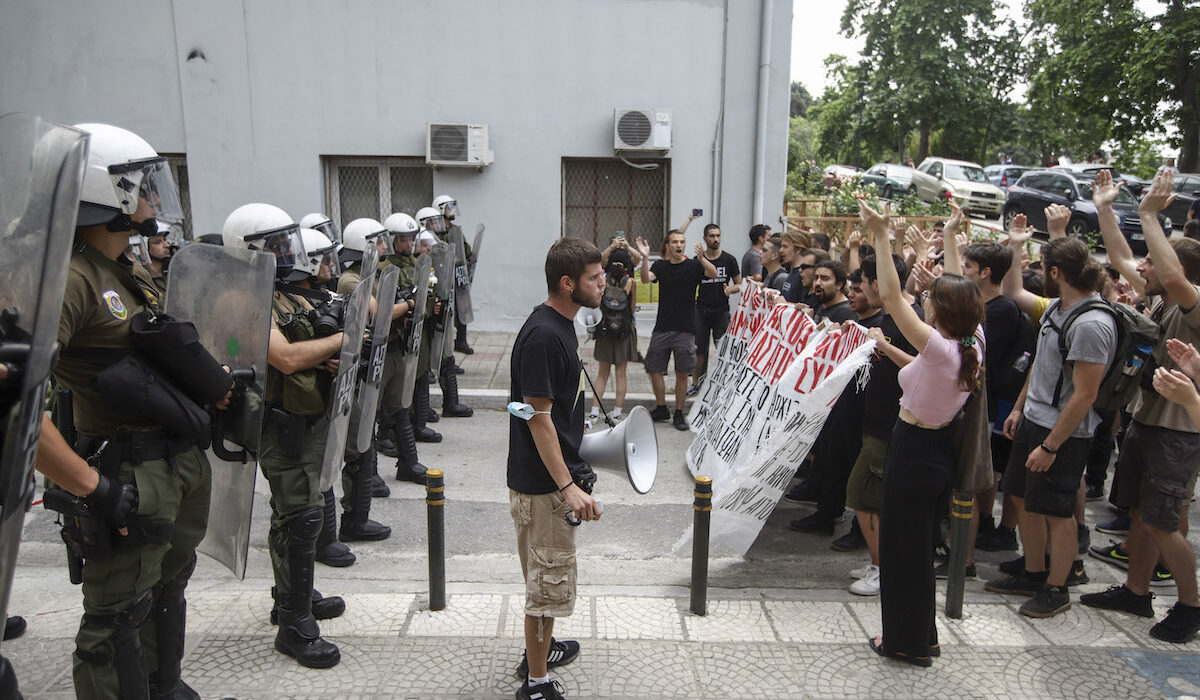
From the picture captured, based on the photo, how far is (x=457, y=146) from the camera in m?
11.4

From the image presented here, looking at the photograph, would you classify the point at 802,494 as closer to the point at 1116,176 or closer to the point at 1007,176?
the point at 1116,176

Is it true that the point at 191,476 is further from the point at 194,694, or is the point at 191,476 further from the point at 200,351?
the point at 194,694

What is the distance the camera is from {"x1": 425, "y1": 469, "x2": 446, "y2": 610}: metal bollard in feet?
14.2

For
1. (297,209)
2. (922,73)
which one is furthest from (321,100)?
(922,73)

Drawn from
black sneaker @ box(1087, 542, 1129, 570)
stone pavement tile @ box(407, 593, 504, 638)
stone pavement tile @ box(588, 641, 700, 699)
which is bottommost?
black sneaker @ box(1087, 542, 1129, 570)

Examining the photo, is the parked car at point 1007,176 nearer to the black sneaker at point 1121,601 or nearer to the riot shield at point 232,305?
the black sneaker at point 1121,601

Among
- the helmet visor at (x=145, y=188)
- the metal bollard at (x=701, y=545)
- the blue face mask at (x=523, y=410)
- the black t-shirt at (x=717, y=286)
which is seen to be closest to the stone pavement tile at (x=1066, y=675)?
the metal bollard at (x=701, y=545)

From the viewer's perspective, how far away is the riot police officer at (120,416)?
280 centimetres

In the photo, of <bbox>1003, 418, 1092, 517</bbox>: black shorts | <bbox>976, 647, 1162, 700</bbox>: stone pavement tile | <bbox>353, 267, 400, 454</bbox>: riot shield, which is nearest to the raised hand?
<bbox>1003, 418, 1092, 517</bbox>: black shorts

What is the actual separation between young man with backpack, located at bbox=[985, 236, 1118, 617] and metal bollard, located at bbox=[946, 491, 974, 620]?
0.40 metres

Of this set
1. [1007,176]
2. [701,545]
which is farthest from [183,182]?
[1007,176]

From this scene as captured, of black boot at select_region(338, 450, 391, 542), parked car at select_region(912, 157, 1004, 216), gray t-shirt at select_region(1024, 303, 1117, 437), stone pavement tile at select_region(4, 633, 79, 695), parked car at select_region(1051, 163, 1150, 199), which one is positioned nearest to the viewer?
stone pavement tile at select_region(4, 633, 79, 695)

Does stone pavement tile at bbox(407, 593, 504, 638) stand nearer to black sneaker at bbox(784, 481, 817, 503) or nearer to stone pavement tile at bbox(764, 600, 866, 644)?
stone pavement tile at bbox(764, 600, 866, 644)

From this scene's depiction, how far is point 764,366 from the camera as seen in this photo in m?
6.13
